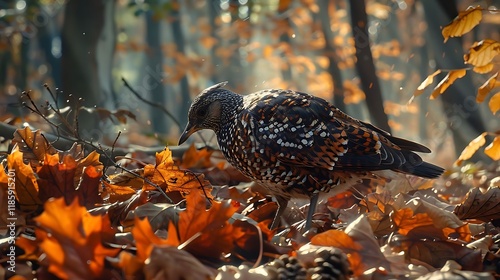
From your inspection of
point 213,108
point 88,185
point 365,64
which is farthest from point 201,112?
point 365,64

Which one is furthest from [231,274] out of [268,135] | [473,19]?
[473,19]

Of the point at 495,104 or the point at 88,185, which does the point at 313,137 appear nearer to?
the point at 495,104

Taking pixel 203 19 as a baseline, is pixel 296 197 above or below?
above

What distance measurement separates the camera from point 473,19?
10.9 feet

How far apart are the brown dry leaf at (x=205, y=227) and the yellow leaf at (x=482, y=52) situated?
1612mm

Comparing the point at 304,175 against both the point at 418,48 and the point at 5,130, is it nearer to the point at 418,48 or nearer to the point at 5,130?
the point at 5,130

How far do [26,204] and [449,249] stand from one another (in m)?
1.66

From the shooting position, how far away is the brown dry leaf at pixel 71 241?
198 cm

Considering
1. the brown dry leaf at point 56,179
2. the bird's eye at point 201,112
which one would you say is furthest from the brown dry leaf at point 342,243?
the bird's eye at point 201,112

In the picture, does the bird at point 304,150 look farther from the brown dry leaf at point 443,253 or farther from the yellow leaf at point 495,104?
the brown dry leaf at point 443,253

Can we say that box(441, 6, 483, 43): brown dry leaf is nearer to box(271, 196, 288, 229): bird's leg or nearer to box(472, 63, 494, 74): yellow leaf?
box(472, 63, 494, 74): yellow leaf

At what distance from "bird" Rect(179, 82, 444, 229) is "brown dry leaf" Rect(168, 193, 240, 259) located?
3.53 feet

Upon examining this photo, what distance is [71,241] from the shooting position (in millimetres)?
2031

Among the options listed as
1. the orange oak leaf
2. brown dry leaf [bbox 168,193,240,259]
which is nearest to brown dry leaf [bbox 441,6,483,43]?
brown dry leaf [bbox 168,193,240,259]
